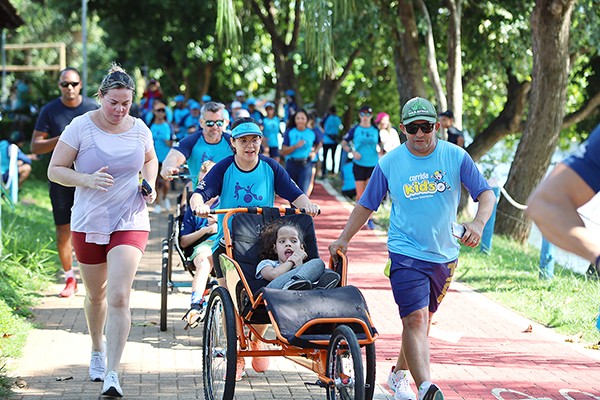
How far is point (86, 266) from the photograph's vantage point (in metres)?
6.91

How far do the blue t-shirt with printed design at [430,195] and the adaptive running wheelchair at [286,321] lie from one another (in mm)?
444

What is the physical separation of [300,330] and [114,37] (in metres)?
29.2

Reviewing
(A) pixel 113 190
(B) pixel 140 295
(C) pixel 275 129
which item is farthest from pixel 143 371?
(C) pixel 275 129

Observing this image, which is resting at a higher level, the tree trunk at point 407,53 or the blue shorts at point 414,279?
the tree trunk at point 407,53

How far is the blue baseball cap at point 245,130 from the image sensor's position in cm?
711

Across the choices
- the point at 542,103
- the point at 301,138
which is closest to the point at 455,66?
the point at 542,103

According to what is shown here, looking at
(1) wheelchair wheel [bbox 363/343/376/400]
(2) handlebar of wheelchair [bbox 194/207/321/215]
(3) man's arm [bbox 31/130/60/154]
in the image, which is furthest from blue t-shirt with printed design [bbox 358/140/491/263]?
(3) man's arm [bbox 31/130/60/154]

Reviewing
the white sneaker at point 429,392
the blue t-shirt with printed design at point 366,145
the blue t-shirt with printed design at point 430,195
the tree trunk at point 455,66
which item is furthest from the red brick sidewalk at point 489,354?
the tree trunk at point 455,66

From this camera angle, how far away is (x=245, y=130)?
712cm

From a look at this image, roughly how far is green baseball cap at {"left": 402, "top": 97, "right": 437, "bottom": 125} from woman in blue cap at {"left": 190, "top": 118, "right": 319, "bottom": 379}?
117 cm

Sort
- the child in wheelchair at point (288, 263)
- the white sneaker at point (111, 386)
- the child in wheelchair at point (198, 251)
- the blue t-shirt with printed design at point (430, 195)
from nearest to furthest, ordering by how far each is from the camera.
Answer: the child in wheelchair at point (288, 263), the blue t-shirt with printed design at point (430, 195), the white sneaker at point (111, 386), the child in wheelchair at point (198, 251)

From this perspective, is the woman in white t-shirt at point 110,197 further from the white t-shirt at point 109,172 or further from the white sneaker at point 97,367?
the white sneaker at point 97,367

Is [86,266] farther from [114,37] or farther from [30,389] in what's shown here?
[114,37]

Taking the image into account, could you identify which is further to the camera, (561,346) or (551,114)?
(551,114)
